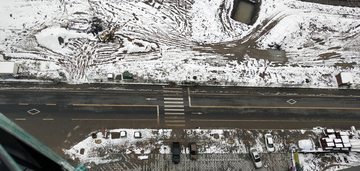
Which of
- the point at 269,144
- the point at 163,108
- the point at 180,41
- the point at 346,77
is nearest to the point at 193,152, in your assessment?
the point at 163,108

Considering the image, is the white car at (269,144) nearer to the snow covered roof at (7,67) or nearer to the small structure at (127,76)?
the small structure at (127,76)

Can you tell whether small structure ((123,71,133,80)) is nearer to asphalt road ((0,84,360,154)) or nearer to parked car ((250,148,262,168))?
asphalt road ((0,84,360,154))

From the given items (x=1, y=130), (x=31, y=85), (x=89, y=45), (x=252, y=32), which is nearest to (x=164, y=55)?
(x=89, y=45)

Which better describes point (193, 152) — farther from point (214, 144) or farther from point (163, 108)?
point (163, 108)

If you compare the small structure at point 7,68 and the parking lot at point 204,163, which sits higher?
the small structure at point 7,68

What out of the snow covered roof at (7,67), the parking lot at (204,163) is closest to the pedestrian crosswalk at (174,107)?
the parking lot at (204,163)
